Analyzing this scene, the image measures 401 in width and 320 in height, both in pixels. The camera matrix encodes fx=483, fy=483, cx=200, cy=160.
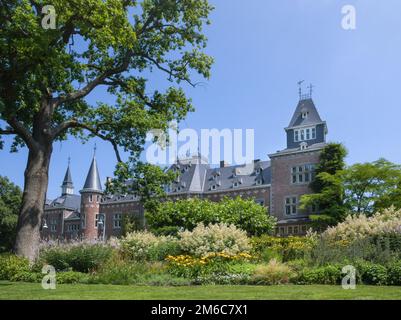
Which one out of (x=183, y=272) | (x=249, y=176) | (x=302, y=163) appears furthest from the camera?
(x=249, y=176)

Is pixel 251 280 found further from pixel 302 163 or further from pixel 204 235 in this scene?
pixel 302 163

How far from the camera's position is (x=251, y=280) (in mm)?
11719

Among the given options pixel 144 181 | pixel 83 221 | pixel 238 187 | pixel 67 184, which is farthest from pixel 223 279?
pixel 67 184

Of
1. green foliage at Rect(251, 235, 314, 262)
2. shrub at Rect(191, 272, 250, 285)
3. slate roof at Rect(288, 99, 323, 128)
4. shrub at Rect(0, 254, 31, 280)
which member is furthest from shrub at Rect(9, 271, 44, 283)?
slate roof at Rect(288, 99, 323, 128)

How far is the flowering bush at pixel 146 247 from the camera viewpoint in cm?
1616

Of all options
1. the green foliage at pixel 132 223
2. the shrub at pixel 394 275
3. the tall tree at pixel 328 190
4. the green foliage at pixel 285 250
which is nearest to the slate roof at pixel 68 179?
the green foliage at pixel 132 223

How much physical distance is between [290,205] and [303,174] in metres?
2.89

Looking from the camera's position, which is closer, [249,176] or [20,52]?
[20,52]

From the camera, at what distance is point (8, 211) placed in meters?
48.0

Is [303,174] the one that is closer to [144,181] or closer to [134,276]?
[144,181]

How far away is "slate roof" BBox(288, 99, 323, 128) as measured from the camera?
137ft

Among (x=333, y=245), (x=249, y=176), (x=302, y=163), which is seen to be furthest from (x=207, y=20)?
(x=249, y=176)

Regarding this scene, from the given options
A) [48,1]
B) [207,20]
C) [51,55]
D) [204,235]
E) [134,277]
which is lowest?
[134,277]
